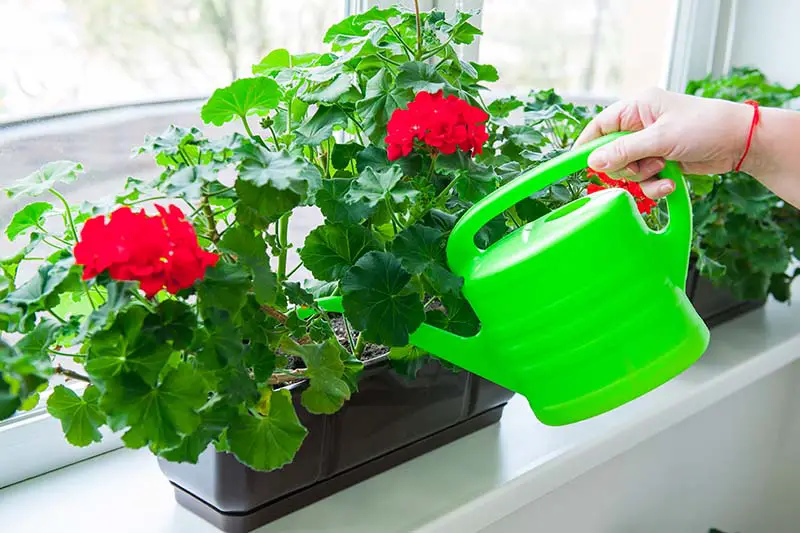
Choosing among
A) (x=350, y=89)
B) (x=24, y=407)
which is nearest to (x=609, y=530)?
(x=350, y=89)

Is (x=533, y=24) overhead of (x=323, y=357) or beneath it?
overhead

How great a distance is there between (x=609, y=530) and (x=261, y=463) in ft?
2.58

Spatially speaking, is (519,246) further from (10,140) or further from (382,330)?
(10,140)

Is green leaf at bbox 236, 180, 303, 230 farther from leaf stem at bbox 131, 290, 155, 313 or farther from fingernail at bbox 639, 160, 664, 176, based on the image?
fingernail at bbox 639, 160, 664, 176

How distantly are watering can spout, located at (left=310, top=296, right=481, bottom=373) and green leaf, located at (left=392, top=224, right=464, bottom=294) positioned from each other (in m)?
0.04

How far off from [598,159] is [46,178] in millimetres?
471

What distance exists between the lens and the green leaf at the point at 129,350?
1.99 feet

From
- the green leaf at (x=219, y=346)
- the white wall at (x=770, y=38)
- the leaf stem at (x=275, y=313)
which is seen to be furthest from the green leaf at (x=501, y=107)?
the white wall at (x=770, y=38)

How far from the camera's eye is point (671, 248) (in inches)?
28.7

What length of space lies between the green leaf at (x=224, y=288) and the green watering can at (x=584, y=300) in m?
0.21

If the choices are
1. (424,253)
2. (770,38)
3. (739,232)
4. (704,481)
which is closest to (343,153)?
(424,253)

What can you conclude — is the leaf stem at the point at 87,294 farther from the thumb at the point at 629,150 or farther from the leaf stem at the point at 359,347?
the thumb at the point at 629,150

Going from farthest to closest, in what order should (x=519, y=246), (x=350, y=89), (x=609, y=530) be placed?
(x=609, y=530) → (x=350, y=89) → (x=519, y=246)

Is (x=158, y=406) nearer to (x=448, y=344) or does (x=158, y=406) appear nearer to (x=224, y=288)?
(x=224, y=288)
